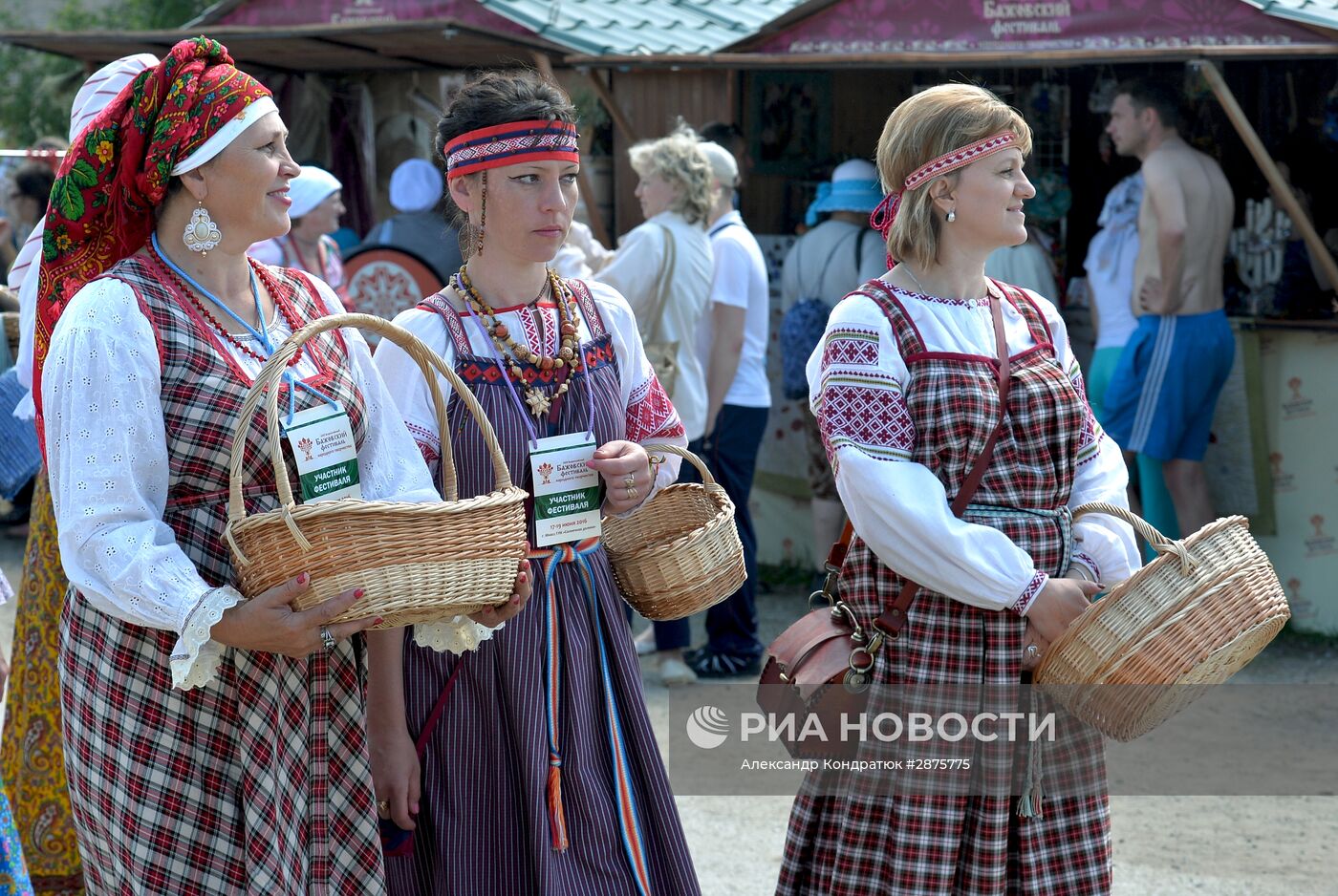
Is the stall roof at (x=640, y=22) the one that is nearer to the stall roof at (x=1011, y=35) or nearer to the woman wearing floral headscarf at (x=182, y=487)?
the stall roof at (x=1011, y=35)

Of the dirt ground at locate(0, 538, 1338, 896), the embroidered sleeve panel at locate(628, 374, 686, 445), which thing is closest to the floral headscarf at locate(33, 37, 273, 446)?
the embroidered sleeve panel at locate(628, 374, 686, 445)

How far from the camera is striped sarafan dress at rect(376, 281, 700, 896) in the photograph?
2.68m

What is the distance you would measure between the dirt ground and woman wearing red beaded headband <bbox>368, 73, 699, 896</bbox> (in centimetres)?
145

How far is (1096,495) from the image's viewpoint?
2.90 m

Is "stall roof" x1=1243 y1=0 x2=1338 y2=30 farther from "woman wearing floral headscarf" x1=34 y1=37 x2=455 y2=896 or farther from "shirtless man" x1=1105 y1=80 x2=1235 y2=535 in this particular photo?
"woman wearing floral headscarf" x1=34 y1=37 x2=455 y2=896

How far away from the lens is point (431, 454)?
270 centimetres

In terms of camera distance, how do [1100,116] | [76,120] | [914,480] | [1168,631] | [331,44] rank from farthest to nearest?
[331,44] → [1100,116] → [76,120] → [914,480] → [1168,631]

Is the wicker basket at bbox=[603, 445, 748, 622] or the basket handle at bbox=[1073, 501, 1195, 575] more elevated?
the basket handle at bbox=[1073, 501, 1195, 575]

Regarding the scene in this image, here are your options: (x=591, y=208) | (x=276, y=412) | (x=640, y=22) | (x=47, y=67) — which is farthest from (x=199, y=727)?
(x=47, y=67)

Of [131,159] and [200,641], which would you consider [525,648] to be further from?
[131,159]

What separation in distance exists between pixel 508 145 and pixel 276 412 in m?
0.90

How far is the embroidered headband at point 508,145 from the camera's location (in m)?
2.84

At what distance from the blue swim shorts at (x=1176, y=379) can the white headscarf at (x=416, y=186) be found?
12.6 ft

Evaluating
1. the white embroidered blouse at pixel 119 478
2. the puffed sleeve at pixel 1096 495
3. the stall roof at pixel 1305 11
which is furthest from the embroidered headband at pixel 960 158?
the stall roof at pixel 1305 11
